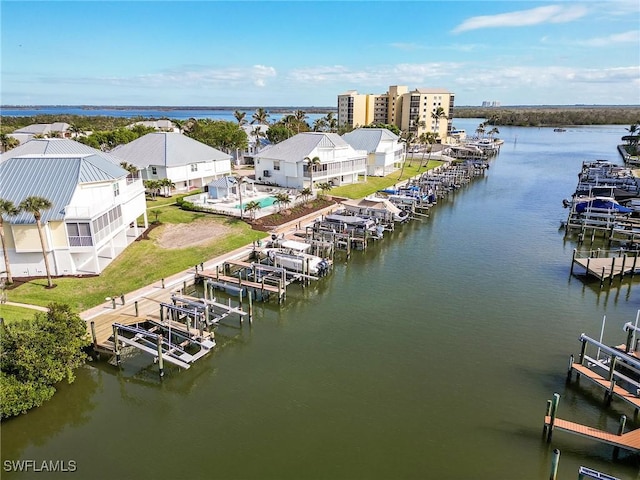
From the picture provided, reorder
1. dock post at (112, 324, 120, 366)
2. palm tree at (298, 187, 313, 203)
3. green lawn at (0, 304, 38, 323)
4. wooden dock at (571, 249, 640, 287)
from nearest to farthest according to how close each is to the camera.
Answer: dock post at (112, 324, 120, 366)
green lawn at (0, 304, 38, 323)
wooden dock at (571, 249, 640, 287)
palm tree at (298, 187, 313, 203)

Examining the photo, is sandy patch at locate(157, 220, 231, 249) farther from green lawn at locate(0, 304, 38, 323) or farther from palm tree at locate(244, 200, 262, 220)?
green lawn at locate(0, 304, 38, 323)

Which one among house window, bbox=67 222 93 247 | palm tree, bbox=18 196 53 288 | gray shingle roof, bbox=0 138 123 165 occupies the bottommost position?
house window, bbox=67 222 93 247

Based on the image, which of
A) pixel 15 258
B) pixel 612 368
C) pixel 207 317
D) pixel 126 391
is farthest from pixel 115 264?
pixel 612 368

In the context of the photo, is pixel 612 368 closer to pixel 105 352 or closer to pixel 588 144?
pixel 105 352

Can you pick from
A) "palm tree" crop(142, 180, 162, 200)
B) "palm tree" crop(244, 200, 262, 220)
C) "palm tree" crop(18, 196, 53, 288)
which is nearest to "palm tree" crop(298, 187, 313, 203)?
"palm tree" crop(244, 200, 262, 220)

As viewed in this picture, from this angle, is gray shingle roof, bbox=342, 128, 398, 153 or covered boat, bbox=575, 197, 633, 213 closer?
covered boat, bbox=575, 197, 633, 213

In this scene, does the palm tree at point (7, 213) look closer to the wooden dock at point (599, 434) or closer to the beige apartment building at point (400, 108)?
the wooden dock at point (599, 434)

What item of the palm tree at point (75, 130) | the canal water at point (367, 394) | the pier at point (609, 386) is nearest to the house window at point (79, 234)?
the canal water at point (367, 394)
